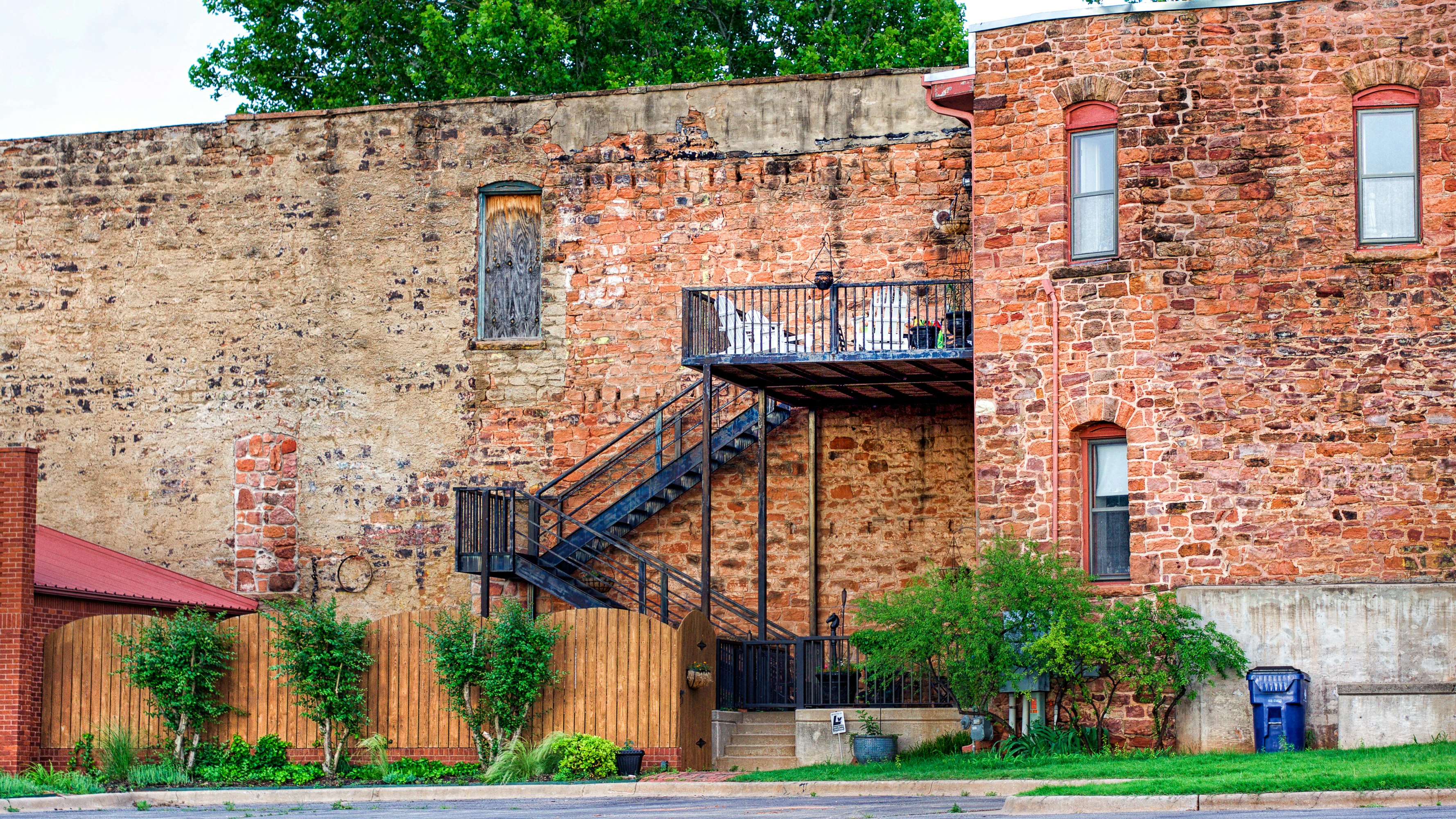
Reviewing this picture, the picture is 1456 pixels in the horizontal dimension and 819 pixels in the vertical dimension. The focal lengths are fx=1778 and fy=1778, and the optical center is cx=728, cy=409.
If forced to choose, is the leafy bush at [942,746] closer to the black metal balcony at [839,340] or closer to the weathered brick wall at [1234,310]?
the weathered brick wall at [1234,310]

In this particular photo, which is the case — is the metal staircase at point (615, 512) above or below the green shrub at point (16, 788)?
above

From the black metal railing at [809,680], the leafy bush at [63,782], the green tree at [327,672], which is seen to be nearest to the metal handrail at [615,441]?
the black metal railing at [809,680]

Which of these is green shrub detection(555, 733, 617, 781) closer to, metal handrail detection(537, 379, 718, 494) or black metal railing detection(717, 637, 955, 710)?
black metal railing detection(717, 637, 955, 710)

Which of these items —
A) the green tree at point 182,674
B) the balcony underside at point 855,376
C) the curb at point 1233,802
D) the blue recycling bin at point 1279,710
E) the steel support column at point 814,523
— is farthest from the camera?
the steel support column at point 814,523

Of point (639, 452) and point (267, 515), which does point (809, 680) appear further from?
point (267, 515)

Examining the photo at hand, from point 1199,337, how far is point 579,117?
33.5ft

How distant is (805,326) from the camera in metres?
23.1

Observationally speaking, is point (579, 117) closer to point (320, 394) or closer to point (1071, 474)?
point (320, 394)

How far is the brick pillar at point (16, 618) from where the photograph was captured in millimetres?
20500

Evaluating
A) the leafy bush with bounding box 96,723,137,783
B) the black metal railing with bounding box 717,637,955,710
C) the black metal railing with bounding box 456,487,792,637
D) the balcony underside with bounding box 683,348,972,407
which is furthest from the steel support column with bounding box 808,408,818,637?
the leafy bush with bounding box 96,723,137,783

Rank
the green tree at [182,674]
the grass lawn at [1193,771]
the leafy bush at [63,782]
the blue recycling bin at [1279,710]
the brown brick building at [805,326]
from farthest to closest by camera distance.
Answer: the green tree at [182,674] < the brown brick building at [805,326] < the leafy bush at [63,782] < the blue recycling bin at [1279,710] < the grass lawn at [1193,771]

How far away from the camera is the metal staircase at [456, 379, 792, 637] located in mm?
23375

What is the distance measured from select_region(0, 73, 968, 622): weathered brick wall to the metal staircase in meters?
0.39

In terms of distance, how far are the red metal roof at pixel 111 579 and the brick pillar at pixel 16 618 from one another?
0.42 meters
